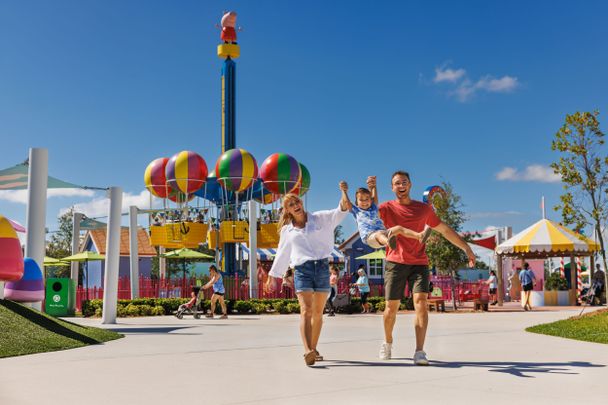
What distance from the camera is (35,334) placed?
917 centimetres

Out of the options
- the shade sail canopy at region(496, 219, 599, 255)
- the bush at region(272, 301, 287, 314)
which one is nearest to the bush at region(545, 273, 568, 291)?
the shade sail canopy at region(496, 219, 599, 255)

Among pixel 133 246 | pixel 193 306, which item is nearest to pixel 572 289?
pixel 193 306

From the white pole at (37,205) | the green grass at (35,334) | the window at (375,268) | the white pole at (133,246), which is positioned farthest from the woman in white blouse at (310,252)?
the window at (375,268)

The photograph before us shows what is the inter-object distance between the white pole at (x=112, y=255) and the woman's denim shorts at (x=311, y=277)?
8972 mm

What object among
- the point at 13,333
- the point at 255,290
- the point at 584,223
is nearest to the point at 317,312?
the point at 13,333

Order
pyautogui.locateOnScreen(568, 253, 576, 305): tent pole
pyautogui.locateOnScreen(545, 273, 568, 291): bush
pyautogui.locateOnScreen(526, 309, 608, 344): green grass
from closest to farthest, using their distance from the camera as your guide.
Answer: pyautogui.locateOnScreen(526, 309, 608, 344): green grass
pyautogui.locateOnScreen(568, 253, 576, 305): tent pole
pyautogui.locateOnScreen(545, 273, 568, 291): bush

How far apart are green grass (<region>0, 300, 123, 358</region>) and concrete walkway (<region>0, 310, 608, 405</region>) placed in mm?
322

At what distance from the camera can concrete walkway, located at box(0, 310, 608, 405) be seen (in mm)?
5227

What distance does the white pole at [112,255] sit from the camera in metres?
15.4

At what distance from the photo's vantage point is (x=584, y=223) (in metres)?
16.8

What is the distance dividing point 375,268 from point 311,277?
39495 mm

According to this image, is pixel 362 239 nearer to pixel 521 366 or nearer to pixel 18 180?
pixel 521 366

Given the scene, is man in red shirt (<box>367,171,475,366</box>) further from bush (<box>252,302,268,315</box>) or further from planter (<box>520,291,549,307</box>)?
planter (<box>520,291,549,307</box>)

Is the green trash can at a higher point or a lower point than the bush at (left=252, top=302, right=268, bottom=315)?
higher
